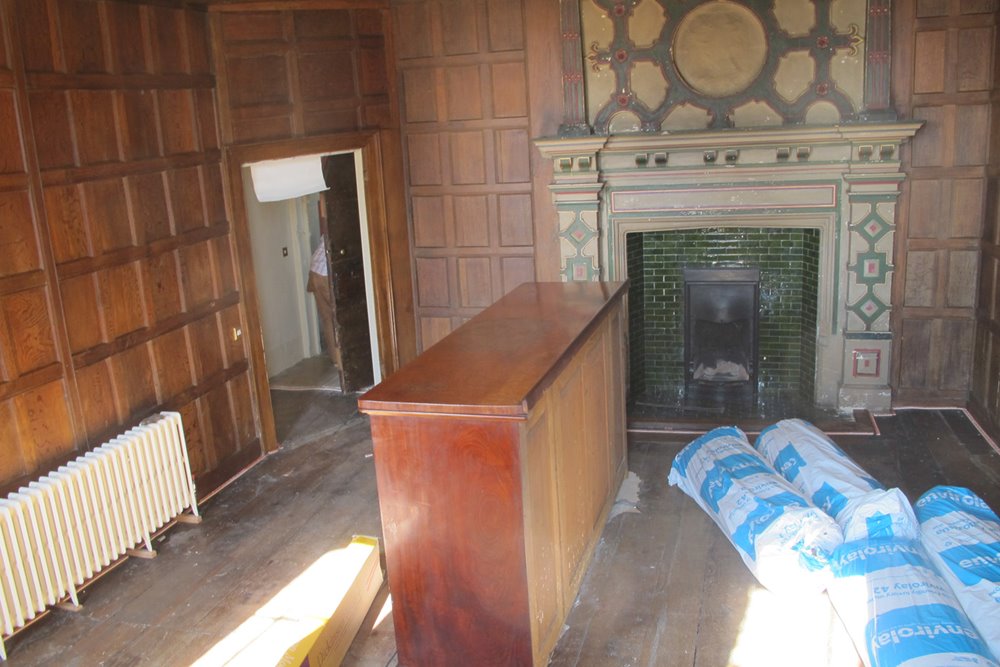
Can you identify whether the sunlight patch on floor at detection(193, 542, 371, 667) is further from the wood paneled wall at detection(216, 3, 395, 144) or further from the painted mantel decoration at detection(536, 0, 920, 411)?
the painted mantel decoration at detection(536, 0, 920, 411)

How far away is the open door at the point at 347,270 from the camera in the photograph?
6.53 meters

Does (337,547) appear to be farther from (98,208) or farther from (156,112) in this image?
(156,112)

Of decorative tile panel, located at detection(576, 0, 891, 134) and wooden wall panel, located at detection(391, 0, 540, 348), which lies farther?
wooden wall panel, located at detection(391, 0, 540, 348)

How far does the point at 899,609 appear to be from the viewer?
3.16 meters

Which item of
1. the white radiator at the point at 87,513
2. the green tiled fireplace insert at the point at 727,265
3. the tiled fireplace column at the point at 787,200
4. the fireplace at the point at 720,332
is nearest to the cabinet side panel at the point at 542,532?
the white radiator at the point at 87,513

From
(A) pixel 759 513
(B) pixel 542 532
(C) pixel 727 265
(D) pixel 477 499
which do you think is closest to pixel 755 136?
(C) pixel 727 265

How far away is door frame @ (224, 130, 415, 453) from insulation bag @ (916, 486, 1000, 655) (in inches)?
153

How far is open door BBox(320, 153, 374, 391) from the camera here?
21.4ft

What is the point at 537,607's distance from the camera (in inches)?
126

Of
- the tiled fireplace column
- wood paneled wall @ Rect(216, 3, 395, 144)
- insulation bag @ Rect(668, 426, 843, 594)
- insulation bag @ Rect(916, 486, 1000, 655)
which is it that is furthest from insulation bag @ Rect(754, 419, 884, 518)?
wood paneled wall @ Rect(216, 3, 395, 144)

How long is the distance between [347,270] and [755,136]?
3.20 m

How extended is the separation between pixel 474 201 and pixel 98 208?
289cm

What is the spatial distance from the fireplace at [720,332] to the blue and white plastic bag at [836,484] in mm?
1642

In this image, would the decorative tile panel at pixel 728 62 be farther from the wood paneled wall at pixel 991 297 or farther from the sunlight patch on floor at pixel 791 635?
the sunlight patch on floor at pixel 791 635
